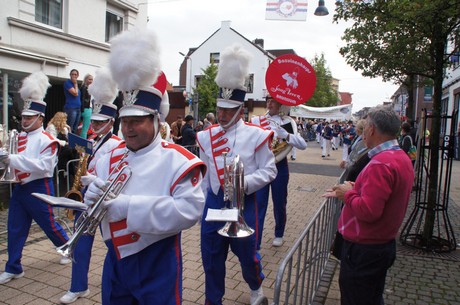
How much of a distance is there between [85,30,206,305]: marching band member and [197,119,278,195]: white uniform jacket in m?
1.30

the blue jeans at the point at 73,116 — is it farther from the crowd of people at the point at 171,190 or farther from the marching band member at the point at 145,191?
the marching band member at the point at 145,191

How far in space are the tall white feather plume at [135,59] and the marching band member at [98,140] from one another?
5.22 ft

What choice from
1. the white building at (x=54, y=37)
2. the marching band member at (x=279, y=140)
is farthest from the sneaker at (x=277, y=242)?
the white building at (x=54, y=37)

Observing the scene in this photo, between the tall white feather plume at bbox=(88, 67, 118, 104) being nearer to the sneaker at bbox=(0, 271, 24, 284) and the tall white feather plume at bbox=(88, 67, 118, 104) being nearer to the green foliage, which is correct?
the sneaker at bbox=(0, 271, 24, 284)

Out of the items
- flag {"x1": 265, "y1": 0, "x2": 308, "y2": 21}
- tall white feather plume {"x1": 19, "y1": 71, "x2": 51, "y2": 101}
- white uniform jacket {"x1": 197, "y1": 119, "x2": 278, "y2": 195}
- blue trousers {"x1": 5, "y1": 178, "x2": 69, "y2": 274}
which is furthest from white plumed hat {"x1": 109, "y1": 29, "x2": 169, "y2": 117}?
flag {"x1": 265, "y1": 0, "x2": 308, "y2": 21}

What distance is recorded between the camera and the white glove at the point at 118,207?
2217mm

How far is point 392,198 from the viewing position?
280cm

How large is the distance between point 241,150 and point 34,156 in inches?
95.9

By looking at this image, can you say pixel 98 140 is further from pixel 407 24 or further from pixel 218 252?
pixel 407 24

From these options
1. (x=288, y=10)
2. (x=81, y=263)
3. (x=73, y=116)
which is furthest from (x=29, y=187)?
(x=288, y=10)

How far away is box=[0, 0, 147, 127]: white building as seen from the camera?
9933 mm

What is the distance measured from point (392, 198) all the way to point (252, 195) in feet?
4.57

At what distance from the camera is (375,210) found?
2.72 meters

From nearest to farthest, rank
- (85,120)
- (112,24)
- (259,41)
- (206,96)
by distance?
(85,120)
(112,24)
(206,96)
(259,41)
